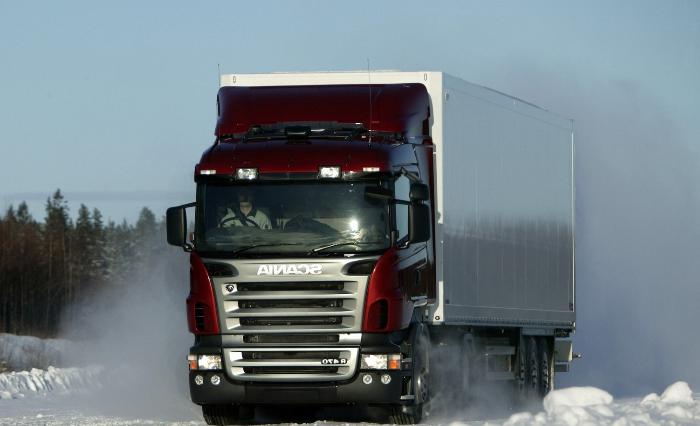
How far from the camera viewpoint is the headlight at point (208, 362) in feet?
56.7

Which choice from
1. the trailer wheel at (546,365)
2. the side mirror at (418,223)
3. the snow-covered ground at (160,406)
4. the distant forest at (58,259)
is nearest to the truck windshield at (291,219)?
→ the side mirror at (418,223)

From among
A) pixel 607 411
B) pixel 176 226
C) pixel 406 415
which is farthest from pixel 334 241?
pixel 607 411

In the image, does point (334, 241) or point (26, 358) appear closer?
point (334, 241)

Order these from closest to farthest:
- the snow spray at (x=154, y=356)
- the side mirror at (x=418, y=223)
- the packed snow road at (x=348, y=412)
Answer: the packed snow road at (x=348, y=412)
the side mirror at (x=418, y=223)
the snow spray at (x=154, y=356)

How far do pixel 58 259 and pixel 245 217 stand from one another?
3637 inches

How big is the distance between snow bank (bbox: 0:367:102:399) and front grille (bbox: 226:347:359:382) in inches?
464

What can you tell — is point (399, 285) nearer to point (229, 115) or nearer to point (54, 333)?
point (229, 115)

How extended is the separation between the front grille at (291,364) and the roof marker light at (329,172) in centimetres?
186

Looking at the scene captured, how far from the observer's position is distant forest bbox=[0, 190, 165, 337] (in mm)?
90250

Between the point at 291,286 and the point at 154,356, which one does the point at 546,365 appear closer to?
the point at 154,356

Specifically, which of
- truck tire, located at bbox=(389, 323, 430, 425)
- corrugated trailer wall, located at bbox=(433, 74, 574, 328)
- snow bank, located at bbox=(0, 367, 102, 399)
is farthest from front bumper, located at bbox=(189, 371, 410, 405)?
snow bank, located at bbox=(0, 367, 102, 399)

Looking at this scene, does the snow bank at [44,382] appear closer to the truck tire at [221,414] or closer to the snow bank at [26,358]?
the snow bank at [26,358]

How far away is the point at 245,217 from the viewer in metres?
17.3

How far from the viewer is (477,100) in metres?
21.0
